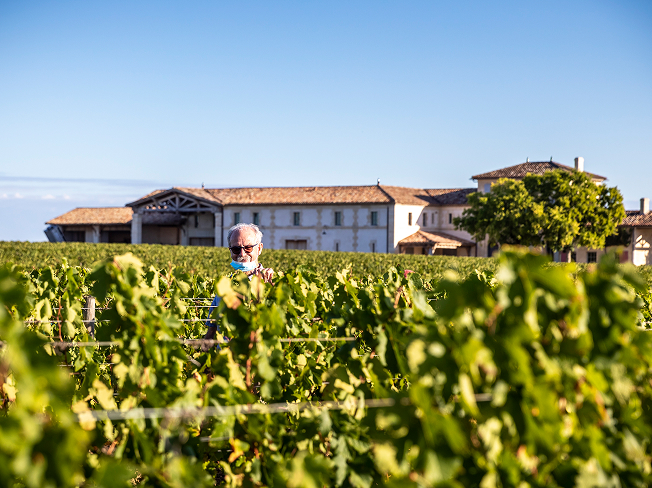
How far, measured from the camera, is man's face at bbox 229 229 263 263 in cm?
453

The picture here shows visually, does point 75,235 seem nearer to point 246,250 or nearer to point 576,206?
point 576,206

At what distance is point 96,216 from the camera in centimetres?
5675

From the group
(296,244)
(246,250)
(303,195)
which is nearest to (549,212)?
(303,195)

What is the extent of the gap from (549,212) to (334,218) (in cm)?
1690

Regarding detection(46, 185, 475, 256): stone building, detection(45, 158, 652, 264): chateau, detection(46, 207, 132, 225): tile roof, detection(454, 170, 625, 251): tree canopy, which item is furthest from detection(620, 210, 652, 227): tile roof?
detection(46, 207, 132, 225): tile roof

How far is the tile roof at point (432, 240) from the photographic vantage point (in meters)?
46.3

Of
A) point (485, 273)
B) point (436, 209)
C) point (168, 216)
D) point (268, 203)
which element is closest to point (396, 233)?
point (436, 209)

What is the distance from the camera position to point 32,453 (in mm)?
1681

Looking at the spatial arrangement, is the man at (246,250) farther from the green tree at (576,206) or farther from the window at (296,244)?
the window at (296,244)

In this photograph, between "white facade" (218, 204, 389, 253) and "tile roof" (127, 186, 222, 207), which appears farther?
"tile roof" (127, 186, 222, 207)

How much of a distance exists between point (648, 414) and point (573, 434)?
0.59 m

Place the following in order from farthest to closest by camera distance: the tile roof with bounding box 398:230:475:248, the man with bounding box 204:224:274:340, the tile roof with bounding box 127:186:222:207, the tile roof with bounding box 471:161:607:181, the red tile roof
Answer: the tile roof with bounding box 471:161:607:181
the tile roof with bounding box 127:186:222:207
the red tile roof
the tile roof with bounding box 398:230:475:248
the man with bounding box 204:224:274:340

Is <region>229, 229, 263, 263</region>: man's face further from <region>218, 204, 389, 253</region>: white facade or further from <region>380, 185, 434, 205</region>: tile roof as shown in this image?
<region>218, 204, 389, 253</region>: white facade

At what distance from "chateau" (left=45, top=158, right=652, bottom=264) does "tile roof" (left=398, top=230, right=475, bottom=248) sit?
0.07 meters
